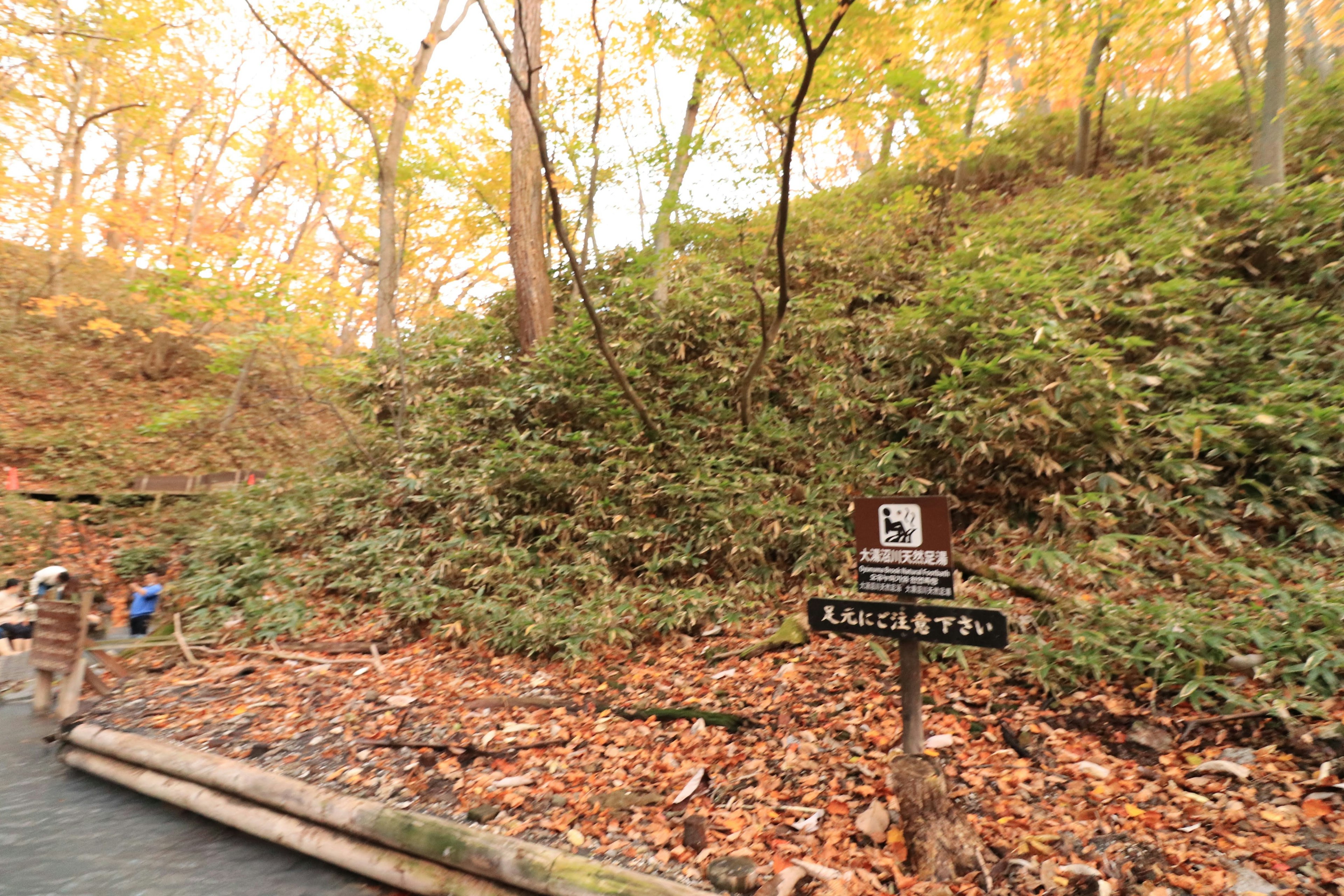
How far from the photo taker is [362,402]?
11227 millimetres

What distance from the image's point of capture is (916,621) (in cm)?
344

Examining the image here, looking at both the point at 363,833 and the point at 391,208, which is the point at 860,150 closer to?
the point at 391,208

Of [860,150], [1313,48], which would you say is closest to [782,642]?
[1313,48]

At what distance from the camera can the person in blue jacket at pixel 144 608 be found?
8.14 metres

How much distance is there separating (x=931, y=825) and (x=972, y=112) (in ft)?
37.8

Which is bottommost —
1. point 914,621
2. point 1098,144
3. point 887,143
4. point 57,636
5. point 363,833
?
point 363,833

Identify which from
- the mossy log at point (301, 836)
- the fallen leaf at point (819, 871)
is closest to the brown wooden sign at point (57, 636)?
the mossy log at point (301, 836)

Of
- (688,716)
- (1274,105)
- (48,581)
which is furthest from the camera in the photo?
(48,581)

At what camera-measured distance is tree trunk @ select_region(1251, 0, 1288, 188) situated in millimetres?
7996

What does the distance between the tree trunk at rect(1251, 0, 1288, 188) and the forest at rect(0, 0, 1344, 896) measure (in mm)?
50

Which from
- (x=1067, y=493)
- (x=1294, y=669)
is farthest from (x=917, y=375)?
(x=1294, y=669)

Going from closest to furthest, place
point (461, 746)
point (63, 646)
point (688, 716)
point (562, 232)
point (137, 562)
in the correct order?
point (461, 746), point (688, 716), point (63, 646), point (562, 232), point (137, 562)

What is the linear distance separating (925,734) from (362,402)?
401 inches

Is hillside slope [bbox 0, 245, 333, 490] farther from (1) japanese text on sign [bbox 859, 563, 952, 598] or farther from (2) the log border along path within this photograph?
(1) japanese text on sign [bbox 859, 563, 952, 598]
